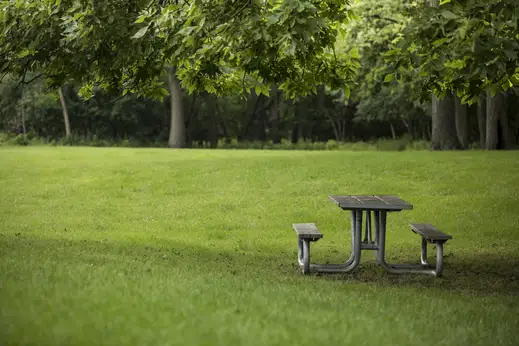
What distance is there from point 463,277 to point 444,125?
17.1 meters

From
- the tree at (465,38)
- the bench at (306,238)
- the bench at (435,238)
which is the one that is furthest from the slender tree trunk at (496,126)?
the tree at (465,38)

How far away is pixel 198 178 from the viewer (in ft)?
75.2

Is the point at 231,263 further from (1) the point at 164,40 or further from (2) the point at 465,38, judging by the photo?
(2) the point at 465,38

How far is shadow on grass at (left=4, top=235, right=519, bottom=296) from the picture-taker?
1020cm

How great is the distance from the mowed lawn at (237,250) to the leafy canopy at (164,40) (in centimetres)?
289

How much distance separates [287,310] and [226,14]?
15.4 ft

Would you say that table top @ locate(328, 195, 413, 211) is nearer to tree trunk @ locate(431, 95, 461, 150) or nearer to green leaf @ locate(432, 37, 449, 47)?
green leaf @ locate(432, 37, 449, 47)

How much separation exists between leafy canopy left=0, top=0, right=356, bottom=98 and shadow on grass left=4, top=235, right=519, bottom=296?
2.75 m

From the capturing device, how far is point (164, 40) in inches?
427

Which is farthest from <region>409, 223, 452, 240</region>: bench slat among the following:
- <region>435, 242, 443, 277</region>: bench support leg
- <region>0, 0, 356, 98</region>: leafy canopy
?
<region>0, 0, 356, 98</region>: leafy canopy

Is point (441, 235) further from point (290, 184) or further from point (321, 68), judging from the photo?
point (290, 184)

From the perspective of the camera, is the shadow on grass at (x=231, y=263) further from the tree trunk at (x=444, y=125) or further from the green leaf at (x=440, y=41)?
the tree trunk at (x=444, y=125)

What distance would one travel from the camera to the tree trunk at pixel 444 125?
89.9 feet

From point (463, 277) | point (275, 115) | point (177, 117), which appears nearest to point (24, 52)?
point (463, 277)
